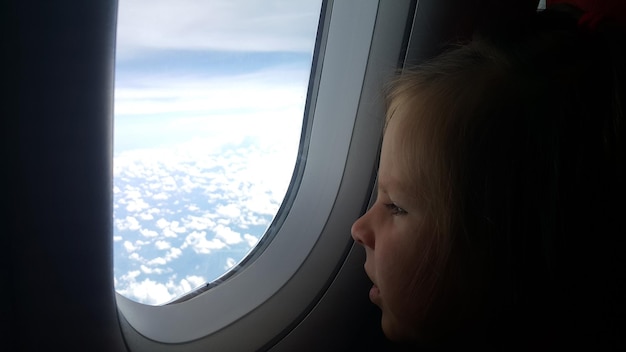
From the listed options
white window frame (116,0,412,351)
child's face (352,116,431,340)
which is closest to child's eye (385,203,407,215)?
child's face (352,116,431,340)

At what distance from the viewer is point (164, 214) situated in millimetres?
892

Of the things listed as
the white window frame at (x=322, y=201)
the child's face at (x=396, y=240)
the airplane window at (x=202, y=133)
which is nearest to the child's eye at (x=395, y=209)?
the child's face at (x=396, y=240)

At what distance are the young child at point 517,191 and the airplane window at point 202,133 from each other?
34cm

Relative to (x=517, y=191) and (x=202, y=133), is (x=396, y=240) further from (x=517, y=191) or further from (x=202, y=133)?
(x=202, y=133)

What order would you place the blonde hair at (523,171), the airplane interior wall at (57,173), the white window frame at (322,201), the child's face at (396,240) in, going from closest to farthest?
1. the airplane interior wall at (57,173)
2. the blonde hair at (523,171)
3. the child's face at (396,240)
4. the white window frame at (322,201)

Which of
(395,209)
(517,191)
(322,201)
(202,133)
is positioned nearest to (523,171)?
(517,191)

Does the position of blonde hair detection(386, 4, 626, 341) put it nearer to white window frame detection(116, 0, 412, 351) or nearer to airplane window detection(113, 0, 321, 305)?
white window frame detection(116, 0, 412, 351)

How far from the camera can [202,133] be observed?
0.92 m

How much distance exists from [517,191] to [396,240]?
0.19 meters

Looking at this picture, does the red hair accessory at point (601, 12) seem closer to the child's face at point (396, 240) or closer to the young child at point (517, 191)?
the young child at point (517, 191)

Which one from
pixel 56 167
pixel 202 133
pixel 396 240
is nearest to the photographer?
pixel 56 167

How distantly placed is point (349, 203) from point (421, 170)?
293mm

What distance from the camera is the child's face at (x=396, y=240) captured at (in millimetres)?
694

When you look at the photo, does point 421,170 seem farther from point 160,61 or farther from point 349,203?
point 160,61
